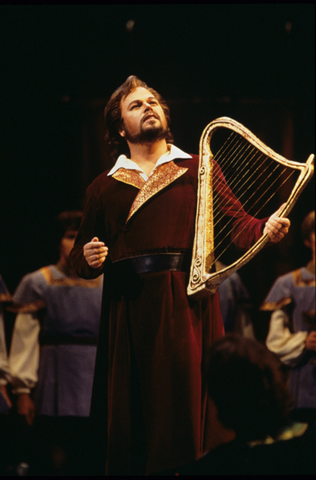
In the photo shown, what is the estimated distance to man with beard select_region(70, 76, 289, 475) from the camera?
6.64ft

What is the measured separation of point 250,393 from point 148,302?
2.29ft

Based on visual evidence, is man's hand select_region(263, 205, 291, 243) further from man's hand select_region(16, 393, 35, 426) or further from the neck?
man's hand select_region(16, 393, 35, 426)

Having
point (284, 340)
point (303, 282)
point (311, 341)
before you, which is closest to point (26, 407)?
point (284, 340)

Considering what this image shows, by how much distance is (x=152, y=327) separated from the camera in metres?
2.08

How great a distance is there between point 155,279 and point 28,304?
1.63 meters

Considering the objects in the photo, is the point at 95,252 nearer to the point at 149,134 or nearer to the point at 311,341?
the point at 149,134

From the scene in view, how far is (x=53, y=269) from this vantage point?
3.65m

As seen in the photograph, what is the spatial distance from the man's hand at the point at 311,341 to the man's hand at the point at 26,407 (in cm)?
149

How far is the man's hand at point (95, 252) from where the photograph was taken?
6.75 feet

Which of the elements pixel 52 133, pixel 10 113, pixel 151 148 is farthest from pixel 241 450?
pixel 52 133

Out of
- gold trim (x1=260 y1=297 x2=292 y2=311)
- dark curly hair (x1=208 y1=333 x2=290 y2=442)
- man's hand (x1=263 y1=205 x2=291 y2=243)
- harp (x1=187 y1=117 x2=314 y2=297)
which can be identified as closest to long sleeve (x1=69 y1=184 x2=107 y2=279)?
harp (x1=187 y1=117 x2=314 y2=297)

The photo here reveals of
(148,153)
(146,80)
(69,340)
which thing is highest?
(146,80)

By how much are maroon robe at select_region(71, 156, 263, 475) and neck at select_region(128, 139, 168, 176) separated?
6cm

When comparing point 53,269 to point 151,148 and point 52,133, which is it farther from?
point 151,148
